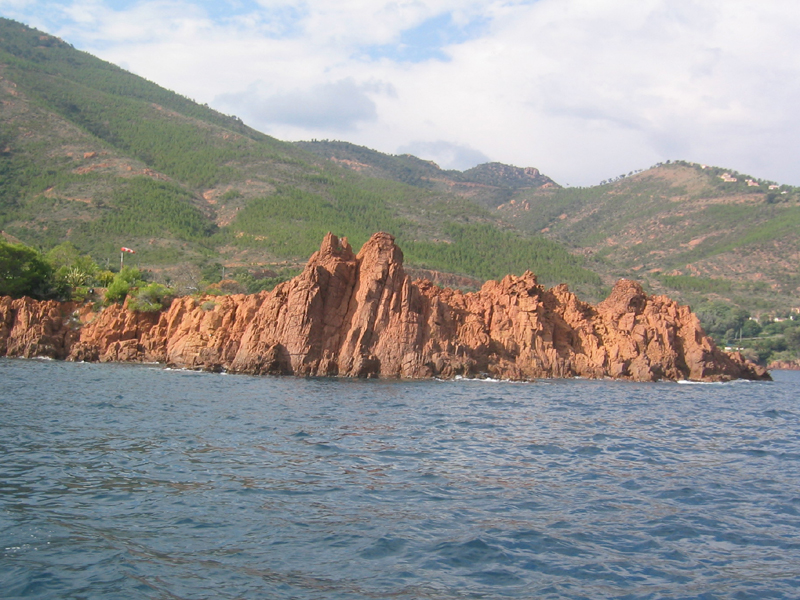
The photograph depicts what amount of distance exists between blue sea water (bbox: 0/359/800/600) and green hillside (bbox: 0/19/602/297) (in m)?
72.9

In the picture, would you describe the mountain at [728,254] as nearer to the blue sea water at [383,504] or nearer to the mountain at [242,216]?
the mountain at [242,216]

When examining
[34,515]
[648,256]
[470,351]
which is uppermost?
[648,256]

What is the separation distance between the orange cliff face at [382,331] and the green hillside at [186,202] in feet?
119

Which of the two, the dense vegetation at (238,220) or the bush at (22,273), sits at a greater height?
the dense vegetation at (238,220)

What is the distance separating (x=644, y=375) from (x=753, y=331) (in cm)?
7499

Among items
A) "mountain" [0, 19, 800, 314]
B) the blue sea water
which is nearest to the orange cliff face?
the blue sea water

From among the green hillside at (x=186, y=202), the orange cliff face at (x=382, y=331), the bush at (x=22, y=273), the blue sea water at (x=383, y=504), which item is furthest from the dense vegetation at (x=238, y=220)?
the blue sea water at (x=383, y=504)

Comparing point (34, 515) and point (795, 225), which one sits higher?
point (795, 225)

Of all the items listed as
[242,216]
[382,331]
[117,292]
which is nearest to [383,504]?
[382,331]

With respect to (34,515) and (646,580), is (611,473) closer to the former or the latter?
(646,580)

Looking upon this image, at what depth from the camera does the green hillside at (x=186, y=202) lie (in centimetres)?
10975

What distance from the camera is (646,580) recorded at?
11.6 m

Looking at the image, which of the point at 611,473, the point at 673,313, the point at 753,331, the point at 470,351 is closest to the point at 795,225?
the point at 753,331

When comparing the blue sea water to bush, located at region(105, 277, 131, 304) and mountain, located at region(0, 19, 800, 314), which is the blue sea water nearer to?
bush, located at region(105, 277, 131, 304)
